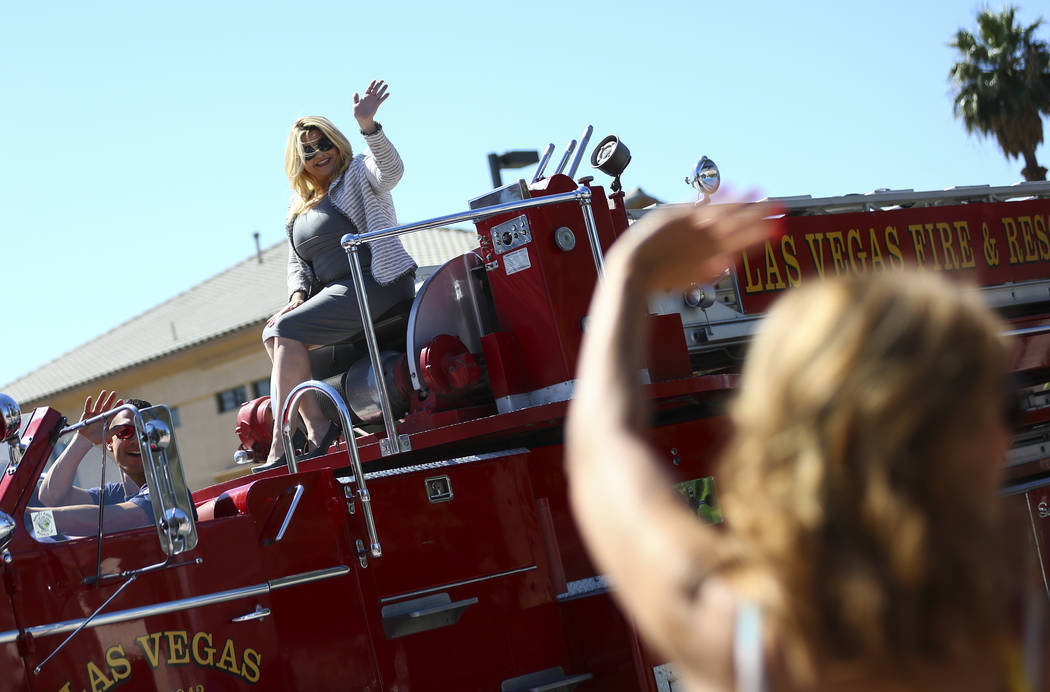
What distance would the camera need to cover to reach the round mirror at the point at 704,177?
578 cm

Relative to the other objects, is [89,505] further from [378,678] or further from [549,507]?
[549,507]

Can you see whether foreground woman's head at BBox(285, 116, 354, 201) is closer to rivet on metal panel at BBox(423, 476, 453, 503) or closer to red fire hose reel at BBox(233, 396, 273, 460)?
red fire hose reel at BBox(233, 396, 273, 460)

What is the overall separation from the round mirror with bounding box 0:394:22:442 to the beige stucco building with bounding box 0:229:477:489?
926 inches

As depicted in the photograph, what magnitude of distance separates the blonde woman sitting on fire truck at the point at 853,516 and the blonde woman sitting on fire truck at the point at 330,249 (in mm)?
4524

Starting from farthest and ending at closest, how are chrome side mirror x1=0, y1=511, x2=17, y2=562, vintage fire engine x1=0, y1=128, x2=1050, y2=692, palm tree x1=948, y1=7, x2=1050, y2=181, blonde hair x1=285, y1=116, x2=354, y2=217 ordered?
palm tree x1=948, y1=7, x2=1050, y2=181 → blonde hair x1=285, y1=116, x2=354, y2=217 → vintage fire engine x1=0, y1=128, x2=1050, y2=692 → chrome side mirror x1=0, y1=511, x2=17, y2=562

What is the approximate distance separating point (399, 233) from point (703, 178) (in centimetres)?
160

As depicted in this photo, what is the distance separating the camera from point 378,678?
4488mm

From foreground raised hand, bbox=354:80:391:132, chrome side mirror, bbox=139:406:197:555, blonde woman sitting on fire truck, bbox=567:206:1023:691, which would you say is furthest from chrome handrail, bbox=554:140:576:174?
blonde woman sitting on fire truck, bbox=567:206:1023:691

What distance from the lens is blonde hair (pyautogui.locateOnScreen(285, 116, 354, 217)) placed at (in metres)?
5.82

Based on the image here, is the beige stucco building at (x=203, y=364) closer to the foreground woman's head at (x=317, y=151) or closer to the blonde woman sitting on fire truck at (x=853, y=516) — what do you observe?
the foreground woman's head at (x=317, y=151)

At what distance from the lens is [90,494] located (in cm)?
443

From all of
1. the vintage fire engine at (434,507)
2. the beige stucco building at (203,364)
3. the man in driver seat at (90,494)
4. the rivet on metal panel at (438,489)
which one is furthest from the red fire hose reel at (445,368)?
the beige stucco building at (203,364)

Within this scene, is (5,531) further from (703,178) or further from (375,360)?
(703,178)

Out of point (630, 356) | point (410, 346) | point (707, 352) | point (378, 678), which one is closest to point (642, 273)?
point (630, 356)
